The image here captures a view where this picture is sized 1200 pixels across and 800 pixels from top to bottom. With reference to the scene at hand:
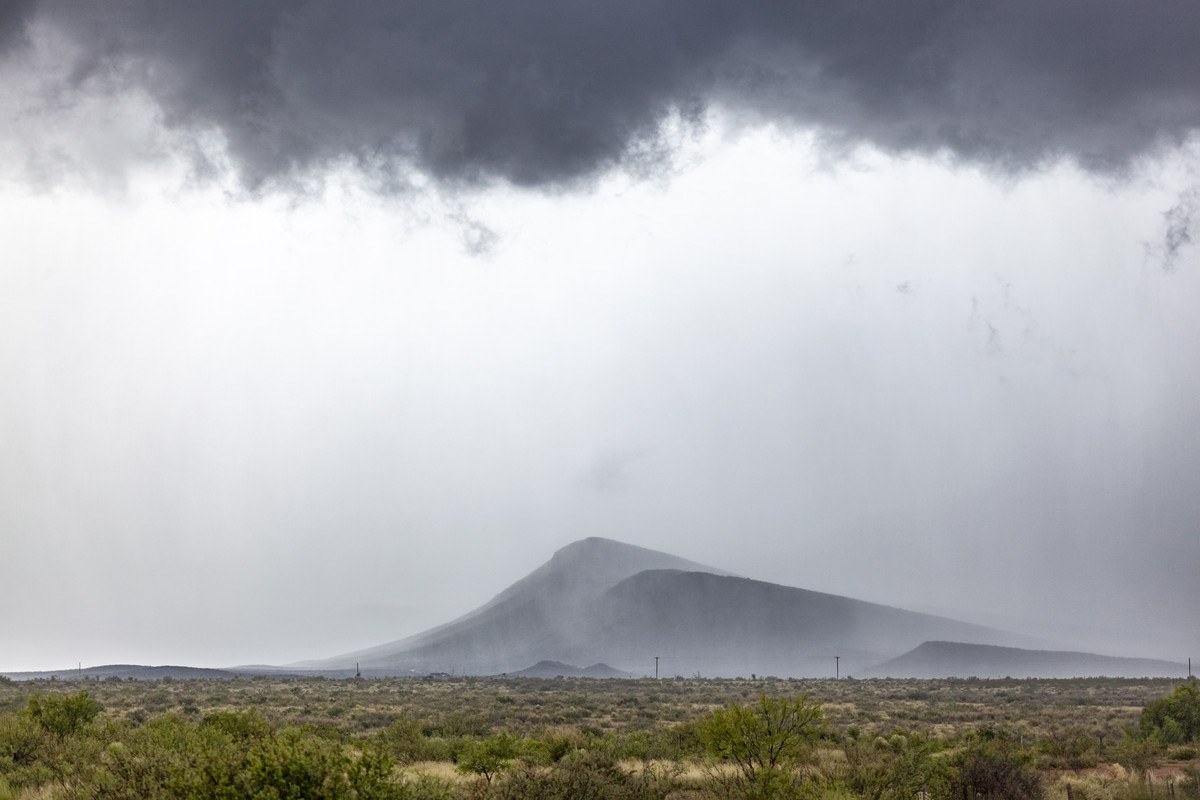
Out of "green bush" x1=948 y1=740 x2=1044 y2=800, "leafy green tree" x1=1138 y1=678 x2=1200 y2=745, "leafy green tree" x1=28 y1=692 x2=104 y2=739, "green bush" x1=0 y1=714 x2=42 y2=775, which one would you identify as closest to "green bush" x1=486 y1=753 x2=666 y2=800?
"green bush" x1=948 y1=740 x2=1044 y2=800

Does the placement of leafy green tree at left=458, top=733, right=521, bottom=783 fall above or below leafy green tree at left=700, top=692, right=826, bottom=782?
below

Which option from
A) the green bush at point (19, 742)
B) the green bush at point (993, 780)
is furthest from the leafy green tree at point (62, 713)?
the green bush at point (993, 780)

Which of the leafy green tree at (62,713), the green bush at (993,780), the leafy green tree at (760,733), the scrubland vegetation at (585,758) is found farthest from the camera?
the leafy green tree at (62,713)

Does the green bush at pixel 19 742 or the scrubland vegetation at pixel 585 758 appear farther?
the green bush at pixel 19 742

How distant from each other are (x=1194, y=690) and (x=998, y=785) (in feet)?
90.5

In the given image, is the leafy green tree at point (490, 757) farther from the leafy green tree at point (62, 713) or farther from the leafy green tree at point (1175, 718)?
the leafy green tree at point (1175, 718)

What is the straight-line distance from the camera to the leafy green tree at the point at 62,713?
25769 millimetres

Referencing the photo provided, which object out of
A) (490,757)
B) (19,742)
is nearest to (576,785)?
(490,757)

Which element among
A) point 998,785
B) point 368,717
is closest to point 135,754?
point 998,785

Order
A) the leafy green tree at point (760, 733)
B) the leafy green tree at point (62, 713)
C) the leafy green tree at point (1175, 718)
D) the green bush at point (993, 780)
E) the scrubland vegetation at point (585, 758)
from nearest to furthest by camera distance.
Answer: the scrubland vegetation at point (585, 758) < the leafy green tree at point (760, 733) < the green bush at point (993, 780) < the leafy green tree at point (62, 713) < the leafy green tree at point (1175, 718)

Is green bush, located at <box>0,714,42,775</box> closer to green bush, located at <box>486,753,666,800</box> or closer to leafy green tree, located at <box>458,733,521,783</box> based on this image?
leafy green tree, located at <box>458,733,521,783</box>

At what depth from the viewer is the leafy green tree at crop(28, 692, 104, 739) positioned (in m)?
25.8

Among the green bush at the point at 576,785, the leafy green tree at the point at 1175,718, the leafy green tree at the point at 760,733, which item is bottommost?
the leafy green tree at the point at 1175,718

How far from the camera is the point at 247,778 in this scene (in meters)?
11.3
